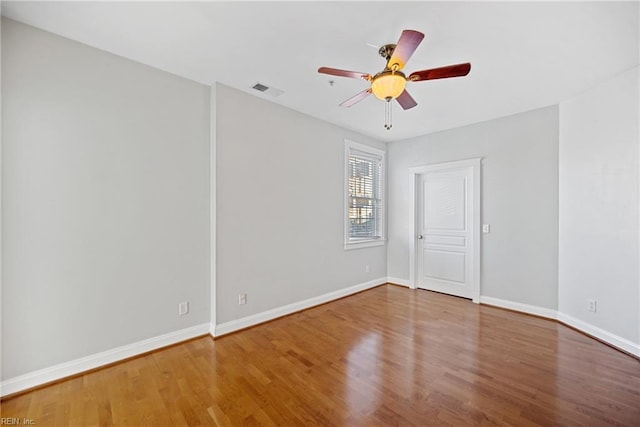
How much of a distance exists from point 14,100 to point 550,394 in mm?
4550

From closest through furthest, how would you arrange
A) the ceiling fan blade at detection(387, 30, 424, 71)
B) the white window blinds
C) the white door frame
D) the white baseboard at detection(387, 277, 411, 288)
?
1. the ceiling fan blade at detection(387, 30, 424, 71)
2. the white door frame
3. the white window blinds
4. the white baseboard at detection(387, 277, 411, 288)

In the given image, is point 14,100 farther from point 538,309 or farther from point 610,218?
point 538,309

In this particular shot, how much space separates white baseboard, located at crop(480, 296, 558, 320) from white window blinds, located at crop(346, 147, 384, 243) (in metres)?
1.98

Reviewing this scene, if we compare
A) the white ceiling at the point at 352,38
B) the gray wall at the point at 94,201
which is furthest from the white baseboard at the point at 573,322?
the gray wall at the point at 94,201

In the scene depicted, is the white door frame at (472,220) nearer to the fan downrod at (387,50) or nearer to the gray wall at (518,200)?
the gray wall at (518,200)

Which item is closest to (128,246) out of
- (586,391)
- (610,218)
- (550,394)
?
(550,394)

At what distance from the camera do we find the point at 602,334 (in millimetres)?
2838

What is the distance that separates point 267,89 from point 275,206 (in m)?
1.40

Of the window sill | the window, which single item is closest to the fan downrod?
the window

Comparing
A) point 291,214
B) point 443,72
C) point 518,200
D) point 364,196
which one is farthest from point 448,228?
point 443,72

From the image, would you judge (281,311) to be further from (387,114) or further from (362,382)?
(387,114)

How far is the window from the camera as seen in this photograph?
14.9ft

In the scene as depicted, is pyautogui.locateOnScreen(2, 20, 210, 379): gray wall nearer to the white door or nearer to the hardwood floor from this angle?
the hardwood floor

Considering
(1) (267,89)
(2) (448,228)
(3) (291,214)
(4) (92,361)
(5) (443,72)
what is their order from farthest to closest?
(2) (448,228)
(3) (291,214)
(1) (267,89)
(4) (92,361)
(5) (443,72)
